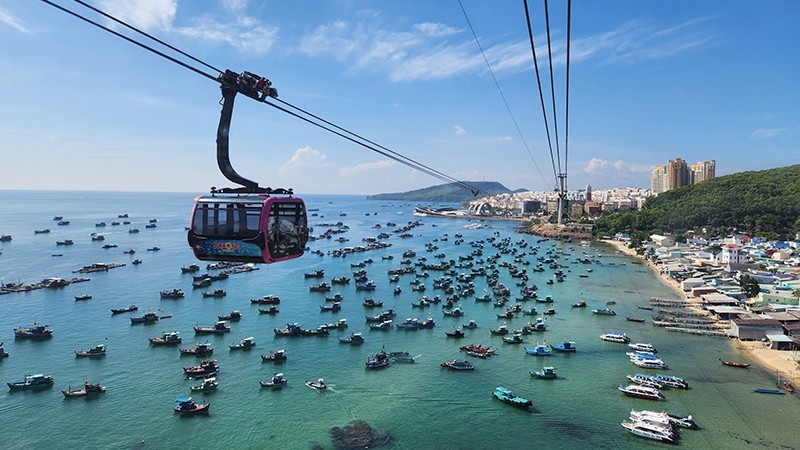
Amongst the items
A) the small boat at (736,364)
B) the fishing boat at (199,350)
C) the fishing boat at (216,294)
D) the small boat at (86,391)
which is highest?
the small boat at (736,364)

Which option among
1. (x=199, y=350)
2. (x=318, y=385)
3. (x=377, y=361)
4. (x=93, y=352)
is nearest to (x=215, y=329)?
(x=199, y=350)

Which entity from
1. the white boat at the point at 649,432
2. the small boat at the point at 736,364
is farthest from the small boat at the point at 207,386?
the small boat at the point at 736,364

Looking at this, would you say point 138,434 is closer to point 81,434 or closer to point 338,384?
point 81,434

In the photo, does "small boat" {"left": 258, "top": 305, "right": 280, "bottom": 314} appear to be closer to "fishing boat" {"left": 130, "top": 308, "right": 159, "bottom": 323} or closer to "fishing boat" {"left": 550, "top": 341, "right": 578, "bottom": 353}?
"fishing boat" {"left": 130, "top": 308, "right": 159, "bottom": 323}

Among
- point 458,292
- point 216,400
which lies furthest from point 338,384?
point 458,292

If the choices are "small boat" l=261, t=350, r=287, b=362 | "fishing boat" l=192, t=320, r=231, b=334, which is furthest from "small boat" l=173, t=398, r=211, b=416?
"fishing boat" l=192, t=320, r=231, b=334

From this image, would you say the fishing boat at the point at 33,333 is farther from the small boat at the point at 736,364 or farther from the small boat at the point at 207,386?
the small boat at the point at 736,364
